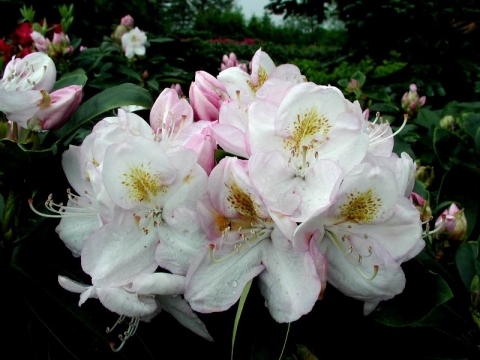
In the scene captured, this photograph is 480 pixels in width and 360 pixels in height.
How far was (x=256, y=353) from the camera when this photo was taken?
2.15ft

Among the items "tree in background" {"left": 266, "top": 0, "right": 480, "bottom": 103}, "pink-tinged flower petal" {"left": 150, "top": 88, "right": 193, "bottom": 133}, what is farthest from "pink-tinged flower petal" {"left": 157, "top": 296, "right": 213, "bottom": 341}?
"tree in background" {"left": 266, "top": 0, "right": 480, "bottom": 103}

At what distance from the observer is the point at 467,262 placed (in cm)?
92

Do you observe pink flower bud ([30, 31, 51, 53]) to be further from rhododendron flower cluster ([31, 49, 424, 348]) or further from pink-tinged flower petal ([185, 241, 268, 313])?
pink-tinged flower petal ([185, 241, 268, 313])

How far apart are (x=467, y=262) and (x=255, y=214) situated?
1.69ft

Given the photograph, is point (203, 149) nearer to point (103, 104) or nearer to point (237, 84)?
point (237, 84)

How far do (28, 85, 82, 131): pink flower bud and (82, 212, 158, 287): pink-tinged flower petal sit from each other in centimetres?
27

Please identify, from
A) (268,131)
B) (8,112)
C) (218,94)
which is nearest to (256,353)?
(268,131)

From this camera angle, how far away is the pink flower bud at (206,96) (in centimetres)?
75

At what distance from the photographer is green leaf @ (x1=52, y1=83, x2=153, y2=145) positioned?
0.82m

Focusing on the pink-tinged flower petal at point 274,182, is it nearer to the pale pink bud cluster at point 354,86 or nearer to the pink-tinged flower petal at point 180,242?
the pink-tinged flower petal at point 180,242

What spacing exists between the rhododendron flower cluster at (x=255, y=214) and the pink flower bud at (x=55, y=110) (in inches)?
6.8

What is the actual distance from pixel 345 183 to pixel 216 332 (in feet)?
0.96

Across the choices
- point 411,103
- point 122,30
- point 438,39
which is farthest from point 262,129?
point 438,39

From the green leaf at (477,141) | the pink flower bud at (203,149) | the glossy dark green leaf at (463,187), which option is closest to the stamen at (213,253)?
the pink flower bud at (203,149)
